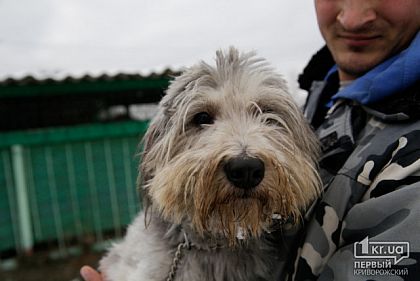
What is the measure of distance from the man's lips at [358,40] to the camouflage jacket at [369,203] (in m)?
0.44

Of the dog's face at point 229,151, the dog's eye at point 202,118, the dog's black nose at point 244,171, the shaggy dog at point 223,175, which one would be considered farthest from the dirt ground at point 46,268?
the dog's black nose at point 244,171

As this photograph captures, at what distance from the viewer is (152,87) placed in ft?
28.9

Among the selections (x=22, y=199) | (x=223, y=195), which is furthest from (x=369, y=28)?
(x=22, y=199)

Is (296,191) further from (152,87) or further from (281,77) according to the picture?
(152,87)

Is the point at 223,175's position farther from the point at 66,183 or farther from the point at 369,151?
the point at 66,183

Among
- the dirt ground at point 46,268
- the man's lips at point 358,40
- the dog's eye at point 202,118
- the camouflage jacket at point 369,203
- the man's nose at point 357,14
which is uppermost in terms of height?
the man's nose at point 357,14

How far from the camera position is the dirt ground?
314 inches

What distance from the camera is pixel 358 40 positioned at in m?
2.67

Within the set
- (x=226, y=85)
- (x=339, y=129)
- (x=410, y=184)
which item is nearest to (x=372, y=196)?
(x=410, y=184)

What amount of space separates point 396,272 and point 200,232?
3.66ft

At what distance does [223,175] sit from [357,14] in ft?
4.45

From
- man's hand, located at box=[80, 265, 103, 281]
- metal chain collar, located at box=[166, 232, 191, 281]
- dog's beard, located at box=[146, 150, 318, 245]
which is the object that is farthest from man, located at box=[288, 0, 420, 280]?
man's hand, located at box=[80, 265, 103, 281]

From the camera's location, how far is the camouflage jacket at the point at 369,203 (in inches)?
67.7

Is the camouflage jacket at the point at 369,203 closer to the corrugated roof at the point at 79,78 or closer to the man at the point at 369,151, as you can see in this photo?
the man at the point at 369,151
